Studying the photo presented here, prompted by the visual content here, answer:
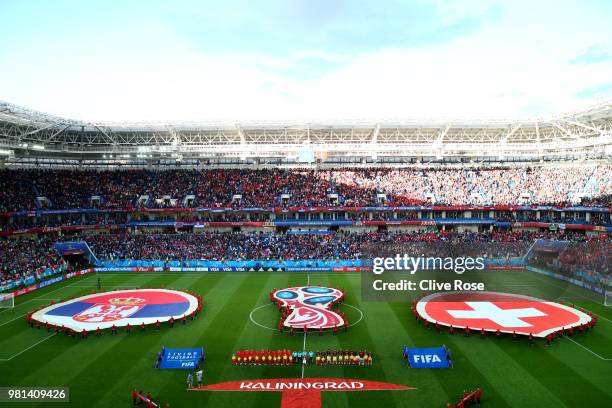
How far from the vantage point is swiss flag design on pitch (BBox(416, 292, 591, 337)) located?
27078 mm

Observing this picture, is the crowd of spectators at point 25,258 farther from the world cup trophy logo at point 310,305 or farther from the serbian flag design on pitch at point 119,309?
the world cup trophy logo at point 310,305

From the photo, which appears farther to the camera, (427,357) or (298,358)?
(298,358)

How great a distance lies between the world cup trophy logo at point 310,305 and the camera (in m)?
27.9

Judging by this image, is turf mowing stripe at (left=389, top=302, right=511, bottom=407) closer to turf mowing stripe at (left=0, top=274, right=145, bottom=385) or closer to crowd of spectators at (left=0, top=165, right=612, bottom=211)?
turf mowing stripe at (left=0, top=274, right=145, bottom=385)

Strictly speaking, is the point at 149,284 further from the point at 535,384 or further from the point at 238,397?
the point at 535,384

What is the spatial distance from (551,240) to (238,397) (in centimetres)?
4194

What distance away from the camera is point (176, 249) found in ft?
165

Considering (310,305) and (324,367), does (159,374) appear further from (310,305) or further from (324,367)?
(310,305)

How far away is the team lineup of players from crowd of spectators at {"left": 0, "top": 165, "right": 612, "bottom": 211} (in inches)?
1443

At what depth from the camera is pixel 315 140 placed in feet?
200

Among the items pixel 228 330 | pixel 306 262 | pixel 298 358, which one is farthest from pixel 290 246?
pixel 298 358

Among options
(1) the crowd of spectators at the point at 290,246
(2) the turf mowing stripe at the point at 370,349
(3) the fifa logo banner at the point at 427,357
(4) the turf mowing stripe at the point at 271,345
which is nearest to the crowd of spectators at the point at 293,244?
(1) the crowd of spectators at the point at 290,246

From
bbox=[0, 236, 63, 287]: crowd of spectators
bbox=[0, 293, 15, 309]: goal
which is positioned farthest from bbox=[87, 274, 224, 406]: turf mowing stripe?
bbox=[0, 236, 63, 287]: crowd of spectators

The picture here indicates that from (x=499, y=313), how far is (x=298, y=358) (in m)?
15.1
